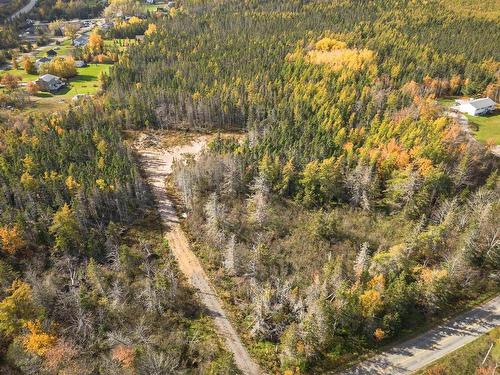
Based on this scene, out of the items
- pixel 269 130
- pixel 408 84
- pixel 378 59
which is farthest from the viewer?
pixel 378 59

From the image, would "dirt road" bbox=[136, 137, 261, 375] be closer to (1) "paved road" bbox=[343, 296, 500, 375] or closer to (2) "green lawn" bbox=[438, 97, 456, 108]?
(1) "paved road" bbox=[343, 296, 500, 375]

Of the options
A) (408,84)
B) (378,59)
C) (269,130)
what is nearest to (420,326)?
(269,130)

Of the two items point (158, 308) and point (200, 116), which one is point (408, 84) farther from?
point (158, 308)

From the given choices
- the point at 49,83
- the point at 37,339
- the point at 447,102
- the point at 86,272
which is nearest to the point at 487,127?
the point at 447,102

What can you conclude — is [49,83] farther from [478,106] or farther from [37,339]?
[478,106]

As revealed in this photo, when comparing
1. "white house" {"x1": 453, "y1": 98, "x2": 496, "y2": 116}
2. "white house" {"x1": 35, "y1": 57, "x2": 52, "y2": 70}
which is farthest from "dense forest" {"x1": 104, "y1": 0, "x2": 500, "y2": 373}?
"white house" {"x1": 35, "y1": 57, "x2": 52, "y2": 70}
